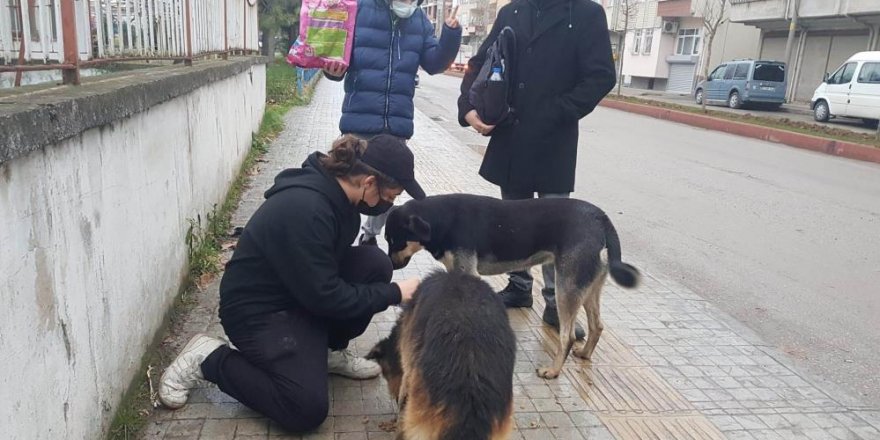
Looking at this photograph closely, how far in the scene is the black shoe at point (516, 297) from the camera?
4719 mm

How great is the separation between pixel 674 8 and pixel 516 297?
36.3m

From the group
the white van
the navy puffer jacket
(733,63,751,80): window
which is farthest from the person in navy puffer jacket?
(733,63,751,80): window

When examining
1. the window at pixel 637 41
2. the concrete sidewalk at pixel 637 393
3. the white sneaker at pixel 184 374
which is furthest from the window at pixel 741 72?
the white sneaker at pixel 184 374

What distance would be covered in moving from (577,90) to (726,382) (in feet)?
6.44

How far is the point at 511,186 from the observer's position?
4418 mm

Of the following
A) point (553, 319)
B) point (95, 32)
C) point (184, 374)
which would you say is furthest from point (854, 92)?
point (184, 374)

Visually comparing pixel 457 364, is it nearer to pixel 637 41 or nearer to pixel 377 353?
pixel 377 353

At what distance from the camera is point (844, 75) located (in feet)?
65.8

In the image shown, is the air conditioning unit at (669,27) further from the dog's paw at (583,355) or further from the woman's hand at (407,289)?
the woman's hand at (407,289)

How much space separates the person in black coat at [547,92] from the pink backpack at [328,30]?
90cm

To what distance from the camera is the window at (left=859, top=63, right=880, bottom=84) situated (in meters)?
19.0

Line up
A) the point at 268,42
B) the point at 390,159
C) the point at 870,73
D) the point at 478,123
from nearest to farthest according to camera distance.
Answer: the point at 390,159
the point at 478,123
the point at 870,73
the point at 268,42

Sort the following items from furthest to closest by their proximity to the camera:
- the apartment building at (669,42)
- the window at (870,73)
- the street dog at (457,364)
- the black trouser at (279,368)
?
the apartment building at (669,42) < the window at (870,73) < the black trouser at (279,368) < the street dog at (457,364)

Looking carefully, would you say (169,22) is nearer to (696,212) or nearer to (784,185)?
(696,212)
